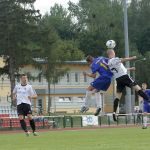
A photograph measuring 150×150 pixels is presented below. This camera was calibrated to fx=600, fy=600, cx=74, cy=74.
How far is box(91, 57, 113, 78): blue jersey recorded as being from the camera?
1978 cm

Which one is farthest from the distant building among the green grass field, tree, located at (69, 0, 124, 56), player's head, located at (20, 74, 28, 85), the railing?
the green grass field

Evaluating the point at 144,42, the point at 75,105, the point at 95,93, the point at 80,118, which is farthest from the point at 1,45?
the point at 144,42

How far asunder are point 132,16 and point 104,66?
107 metres

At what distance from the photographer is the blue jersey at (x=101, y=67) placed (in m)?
19.8

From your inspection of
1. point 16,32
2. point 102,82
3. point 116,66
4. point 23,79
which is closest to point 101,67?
point 102,82

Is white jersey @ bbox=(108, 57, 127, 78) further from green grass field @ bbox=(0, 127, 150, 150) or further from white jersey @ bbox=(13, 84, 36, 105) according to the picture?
white jersey @ bbox=(13, 84, 36, 105)

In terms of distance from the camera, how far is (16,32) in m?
58.5

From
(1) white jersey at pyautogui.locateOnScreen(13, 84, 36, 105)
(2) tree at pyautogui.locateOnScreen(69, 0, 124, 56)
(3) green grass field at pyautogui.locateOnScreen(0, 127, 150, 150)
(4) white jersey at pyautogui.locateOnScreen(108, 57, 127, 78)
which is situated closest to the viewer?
(3) green grass field at pyautogui.locateOnScreen(0, 127, 150, 150)

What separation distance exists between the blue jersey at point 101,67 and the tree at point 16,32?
38.7 m

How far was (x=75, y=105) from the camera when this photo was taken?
88250 millimetres

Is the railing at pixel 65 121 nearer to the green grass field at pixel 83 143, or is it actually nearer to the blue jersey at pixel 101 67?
the green grass field at pixel 83 143

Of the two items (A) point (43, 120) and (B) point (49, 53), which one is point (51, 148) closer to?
(A) point (43, 120)

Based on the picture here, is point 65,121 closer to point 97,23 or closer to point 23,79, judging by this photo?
point 23,79

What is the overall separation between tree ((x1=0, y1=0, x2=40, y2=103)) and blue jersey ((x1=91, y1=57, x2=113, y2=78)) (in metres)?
38.7
